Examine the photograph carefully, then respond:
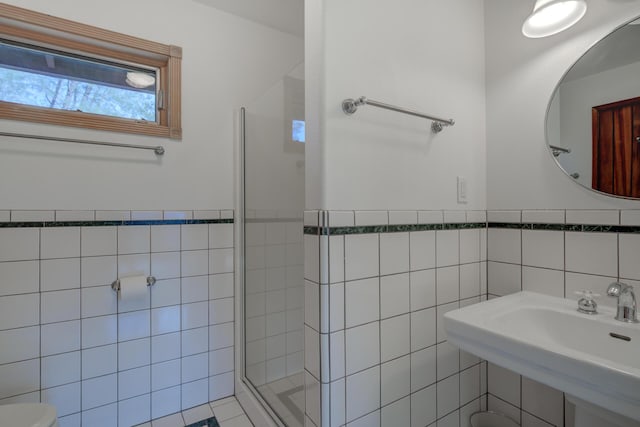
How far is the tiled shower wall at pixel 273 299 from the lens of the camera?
4.23ft

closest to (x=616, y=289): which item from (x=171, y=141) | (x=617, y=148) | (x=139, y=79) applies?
A: (x=617, y=148)

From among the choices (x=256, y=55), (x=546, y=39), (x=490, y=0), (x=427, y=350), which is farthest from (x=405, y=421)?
(x=256, y=55)

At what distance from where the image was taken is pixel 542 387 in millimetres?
1197

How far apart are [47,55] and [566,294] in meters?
2.70

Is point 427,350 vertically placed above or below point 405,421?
above

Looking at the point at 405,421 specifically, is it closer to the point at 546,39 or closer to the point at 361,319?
the point at 361,319

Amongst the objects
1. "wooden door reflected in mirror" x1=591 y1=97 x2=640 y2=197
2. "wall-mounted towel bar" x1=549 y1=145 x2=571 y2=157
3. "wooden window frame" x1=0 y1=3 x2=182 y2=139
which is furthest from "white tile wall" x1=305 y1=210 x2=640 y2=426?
"wooden window frame" x1=0 y1=3 x2=182 y2=139

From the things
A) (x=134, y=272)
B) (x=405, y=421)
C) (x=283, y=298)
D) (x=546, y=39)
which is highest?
(x=546, y=39)

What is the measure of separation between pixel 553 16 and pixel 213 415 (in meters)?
2.49

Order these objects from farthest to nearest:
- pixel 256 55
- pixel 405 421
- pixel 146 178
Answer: pixel 256 55
pixel 146 178
pixel 405 421

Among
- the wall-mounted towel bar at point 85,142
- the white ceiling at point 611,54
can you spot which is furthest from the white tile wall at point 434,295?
the wall-mounted towel bar at point 85,142

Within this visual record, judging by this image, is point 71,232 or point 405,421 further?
point 71,232

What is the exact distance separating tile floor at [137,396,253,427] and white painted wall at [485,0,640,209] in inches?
70.6

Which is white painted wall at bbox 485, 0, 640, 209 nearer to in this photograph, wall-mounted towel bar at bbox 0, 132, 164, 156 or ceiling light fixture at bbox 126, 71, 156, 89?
wall-mounted towel bar at bbox 0, 132, 164, 156
